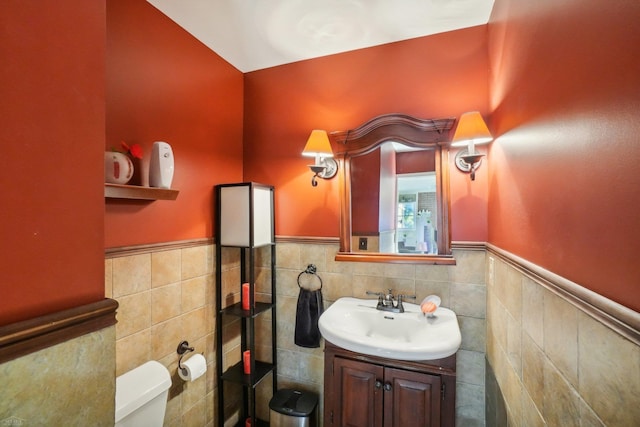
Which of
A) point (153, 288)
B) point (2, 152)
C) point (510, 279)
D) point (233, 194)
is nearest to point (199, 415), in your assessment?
point (153, 288)

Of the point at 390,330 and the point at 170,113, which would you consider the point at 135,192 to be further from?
the point at 390,330

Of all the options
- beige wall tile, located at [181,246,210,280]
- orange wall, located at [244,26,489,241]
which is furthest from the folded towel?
beige wall tile, located at [181,246,210,280]

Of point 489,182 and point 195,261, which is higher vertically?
point 489,182

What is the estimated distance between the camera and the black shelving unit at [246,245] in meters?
1.72

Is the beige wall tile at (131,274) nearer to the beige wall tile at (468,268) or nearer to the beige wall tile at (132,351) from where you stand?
the beige wall tile at (132,351)

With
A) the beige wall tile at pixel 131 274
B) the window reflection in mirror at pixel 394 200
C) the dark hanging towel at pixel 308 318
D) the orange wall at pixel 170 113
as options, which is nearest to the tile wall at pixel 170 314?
the beige wall tile at pixel 131 274

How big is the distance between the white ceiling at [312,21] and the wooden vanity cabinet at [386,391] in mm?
1842

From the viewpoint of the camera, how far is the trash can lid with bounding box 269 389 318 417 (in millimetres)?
1697

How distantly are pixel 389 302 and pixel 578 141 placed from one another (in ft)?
4.02

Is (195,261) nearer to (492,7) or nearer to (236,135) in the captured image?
(236,135)

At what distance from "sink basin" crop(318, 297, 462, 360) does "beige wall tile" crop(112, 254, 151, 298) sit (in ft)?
3.04

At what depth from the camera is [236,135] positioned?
205 cm

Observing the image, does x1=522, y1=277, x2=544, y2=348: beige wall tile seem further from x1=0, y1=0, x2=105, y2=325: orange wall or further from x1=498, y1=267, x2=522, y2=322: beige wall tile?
x1=0, y1=0, x2=105, y2=325: orange wall

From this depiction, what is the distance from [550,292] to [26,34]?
1408 millimetres
